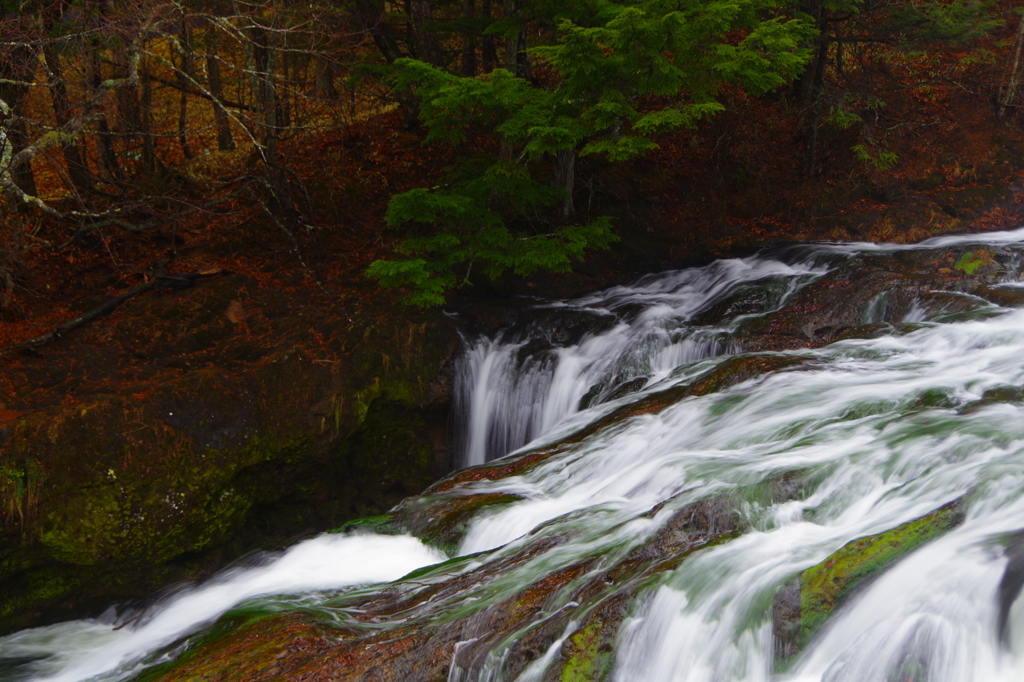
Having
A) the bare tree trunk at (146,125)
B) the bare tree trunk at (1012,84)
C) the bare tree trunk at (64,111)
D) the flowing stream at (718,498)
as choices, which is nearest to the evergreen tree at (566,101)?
the flowing stream at (718,498)

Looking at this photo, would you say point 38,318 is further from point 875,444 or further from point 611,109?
point 875,444

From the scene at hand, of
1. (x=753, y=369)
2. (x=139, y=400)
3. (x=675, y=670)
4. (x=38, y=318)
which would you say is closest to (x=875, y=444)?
(x=753, y=369)

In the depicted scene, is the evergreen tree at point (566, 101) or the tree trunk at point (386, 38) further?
the tree trunk at point (386, 38)

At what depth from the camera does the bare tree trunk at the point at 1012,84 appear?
13594 millimetres

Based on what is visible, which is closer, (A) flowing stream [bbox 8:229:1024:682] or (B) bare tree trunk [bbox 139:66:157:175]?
(A) flowing stream [bbox 8:229:1024:682]

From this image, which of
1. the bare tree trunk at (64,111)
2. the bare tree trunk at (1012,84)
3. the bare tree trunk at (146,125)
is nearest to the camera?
the bare tree trunk at (64,111)

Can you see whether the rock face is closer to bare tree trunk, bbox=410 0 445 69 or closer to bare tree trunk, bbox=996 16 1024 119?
bare tree trunk, bbox=410 0 445 69

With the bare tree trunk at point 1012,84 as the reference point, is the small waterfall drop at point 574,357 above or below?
below

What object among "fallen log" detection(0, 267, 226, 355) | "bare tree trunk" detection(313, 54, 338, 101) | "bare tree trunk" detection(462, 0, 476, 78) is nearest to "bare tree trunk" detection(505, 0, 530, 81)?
"bare tree trunk" detection(462, 0, 476, 78)

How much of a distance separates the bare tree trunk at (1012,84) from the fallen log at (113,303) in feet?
47.9

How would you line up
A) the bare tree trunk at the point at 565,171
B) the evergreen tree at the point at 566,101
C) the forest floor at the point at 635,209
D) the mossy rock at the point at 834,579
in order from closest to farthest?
the mossy rock at the point at 834,579 < the evergreen tree at the point at 566,101 < the forest floor at the point at 635,209 < the bare tree trunk at the point at 565,171

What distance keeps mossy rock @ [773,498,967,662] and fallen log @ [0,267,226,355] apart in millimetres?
8036

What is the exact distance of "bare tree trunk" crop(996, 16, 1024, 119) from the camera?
13.6m

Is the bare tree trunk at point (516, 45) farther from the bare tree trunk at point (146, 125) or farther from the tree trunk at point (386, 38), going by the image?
the bare tree trunk at point (146, 125)
